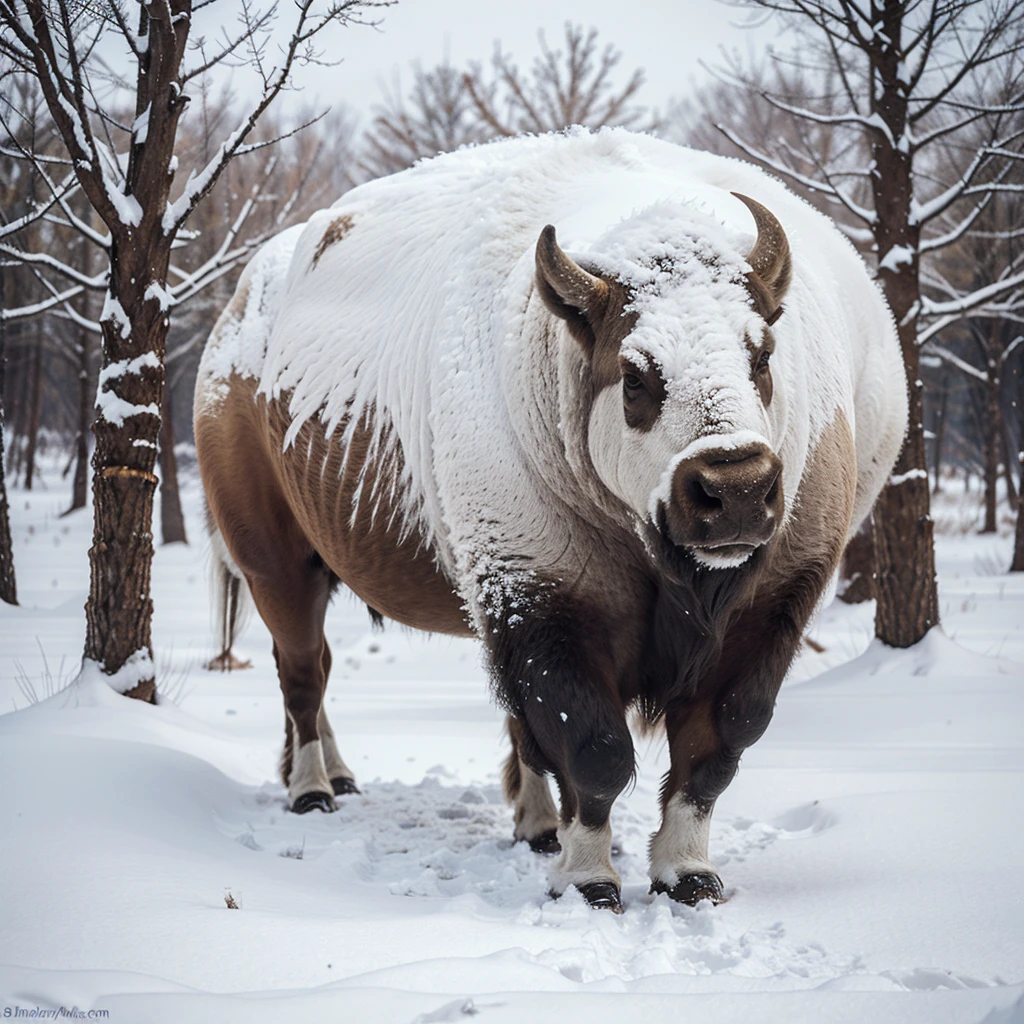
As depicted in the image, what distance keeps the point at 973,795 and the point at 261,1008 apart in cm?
267

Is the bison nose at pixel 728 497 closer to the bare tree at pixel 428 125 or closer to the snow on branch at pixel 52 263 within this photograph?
the snow on branch at pixel 52 263

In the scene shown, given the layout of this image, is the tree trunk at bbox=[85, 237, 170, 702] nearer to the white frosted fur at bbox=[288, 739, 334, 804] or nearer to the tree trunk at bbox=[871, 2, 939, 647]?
the white frosted fur at bbox=[288, 739, 334, 804]

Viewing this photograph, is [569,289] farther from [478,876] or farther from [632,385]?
[478,876]

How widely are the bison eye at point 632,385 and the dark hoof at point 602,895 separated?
151cm

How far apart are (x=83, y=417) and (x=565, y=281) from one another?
14.0m

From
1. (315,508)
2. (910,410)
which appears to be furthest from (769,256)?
(910,410)

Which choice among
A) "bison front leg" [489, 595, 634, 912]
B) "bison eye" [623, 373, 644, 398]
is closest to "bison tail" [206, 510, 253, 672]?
"bison front leg" [489, 595, 634, 912]

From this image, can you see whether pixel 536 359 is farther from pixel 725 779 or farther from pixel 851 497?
pixel 725 779

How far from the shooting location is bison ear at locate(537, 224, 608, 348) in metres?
2.72

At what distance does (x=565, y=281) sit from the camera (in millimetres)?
2742

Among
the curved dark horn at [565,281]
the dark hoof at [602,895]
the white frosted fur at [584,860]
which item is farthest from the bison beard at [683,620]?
the curved dark horn at [565,281]

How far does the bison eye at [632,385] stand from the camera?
2.66m

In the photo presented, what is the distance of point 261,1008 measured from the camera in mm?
1953

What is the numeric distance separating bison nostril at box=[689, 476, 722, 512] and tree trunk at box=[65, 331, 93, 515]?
43.4 feet
